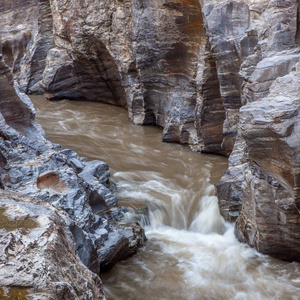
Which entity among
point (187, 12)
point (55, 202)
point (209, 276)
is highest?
point (187, 12)

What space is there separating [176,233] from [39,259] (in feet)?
15.5

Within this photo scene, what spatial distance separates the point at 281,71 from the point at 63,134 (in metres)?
7.83

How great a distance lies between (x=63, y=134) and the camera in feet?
Result: 39.0

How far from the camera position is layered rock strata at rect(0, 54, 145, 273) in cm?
537

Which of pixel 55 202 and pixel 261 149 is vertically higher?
pixel 261 149

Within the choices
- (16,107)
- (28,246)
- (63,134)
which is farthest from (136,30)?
(28,246)

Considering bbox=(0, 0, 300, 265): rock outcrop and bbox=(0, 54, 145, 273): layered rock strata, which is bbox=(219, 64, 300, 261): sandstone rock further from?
bbox=(0, 54, 145, 273): layered rock strata

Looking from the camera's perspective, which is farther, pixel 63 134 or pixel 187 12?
pixel 63 134

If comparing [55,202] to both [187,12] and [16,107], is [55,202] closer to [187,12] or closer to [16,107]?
[16,107]

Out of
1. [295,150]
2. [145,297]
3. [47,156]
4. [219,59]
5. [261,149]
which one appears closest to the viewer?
[295,150]

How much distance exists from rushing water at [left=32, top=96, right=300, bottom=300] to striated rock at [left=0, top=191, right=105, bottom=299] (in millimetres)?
2560

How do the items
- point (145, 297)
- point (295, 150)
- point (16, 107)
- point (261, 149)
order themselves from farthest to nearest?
point (16, 107) → point (145, 297) → point (261, 149) → point (295, 150)

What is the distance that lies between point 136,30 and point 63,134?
382 cm

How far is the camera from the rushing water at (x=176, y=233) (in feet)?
17.3
